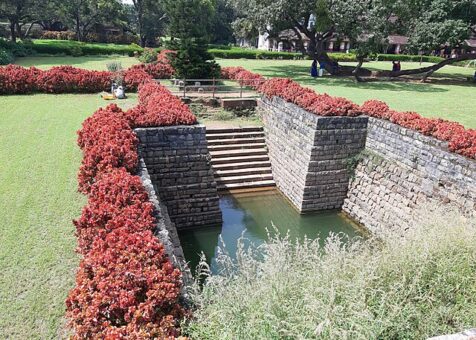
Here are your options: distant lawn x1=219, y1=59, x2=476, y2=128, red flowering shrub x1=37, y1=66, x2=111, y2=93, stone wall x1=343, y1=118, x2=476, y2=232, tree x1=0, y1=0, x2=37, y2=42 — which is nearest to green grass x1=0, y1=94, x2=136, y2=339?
red flowering shrub x1=37, y1=66, x2=111, y2=93

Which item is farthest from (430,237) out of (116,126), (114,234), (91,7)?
(91,7)

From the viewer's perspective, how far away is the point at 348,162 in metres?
11.5

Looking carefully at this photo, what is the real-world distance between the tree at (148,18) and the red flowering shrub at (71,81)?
30261 millimetres

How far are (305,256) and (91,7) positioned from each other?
152 feet

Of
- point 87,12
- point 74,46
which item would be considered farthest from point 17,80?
point 87,12

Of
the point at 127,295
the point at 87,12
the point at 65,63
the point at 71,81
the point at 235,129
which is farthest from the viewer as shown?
the point at 87,12

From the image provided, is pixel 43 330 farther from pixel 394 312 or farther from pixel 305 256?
pixel 394 312

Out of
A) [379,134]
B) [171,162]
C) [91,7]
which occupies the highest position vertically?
[91,7]

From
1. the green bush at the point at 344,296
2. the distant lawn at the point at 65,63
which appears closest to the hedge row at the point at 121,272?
the green bush at the point at 344,296

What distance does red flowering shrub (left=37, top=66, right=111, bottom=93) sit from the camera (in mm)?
16703

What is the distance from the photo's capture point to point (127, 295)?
3.85m

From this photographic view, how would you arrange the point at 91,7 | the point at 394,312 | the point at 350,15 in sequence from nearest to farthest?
the point at 394,312 → the point at 350,15 → the point at 91,7

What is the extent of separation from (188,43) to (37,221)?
13452 mm

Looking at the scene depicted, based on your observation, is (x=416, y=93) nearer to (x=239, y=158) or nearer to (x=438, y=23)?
(x=438, y=23)
